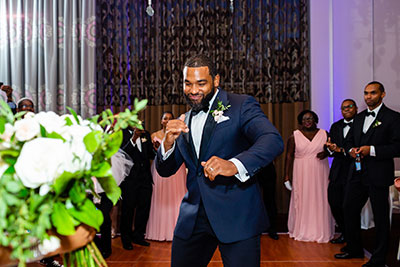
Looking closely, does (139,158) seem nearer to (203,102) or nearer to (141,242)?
(141,242)

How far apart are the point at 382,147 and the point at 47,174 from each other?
3.69 meters

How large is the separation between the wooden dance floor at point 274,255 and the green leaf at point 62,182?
11.1 ft

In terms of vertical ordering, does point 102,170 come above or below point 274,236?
above

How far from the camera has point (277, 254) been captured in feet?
14.9

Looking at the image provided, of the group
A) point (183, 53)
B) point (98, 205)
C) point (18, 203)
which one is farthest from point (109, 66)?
point (18, 203)

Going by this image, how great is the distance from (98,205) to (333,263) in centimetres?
268

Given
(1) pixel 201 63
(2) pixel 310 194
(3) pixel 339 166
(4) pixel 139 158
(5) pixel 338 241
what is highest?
(1) pixel 201 63

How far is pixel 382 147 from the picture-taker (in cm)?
387

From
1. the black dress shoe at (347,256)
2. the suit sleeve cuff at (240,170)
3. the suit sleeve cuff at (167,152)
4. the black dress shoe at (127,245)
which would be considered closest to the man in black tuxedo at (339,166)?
the black dress shoe at (347,256)

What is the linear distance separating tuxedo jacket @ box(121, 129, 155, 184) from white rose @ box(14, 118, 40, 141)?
12.7ft

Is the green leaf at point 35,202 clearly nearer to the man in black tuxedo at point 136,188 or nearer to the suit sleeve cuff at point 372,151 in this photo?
the suit sleeve cuff at point 372,151

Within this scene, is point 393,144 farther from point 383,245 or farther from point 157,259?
point 157,259

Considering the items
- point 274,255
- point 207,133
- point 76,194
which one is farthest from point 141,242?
point 76,194

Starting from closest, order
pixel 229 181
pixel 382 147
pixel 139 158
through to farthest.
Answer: pixel 229 181 < pixel 382 147 < pixel 139 158
